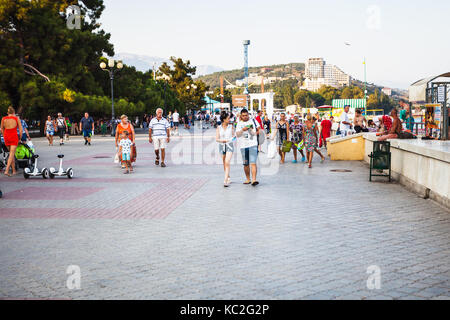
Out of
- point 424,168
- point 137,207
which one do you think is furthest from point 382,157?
point 137,207

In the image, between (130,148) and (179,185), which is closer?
(179,185)

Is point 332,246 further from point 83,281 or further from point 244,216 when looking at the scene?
point 83,281

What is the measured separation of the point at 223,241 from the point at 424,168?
5213 millimetres

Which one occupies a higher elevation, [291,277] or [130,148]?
[130,148]

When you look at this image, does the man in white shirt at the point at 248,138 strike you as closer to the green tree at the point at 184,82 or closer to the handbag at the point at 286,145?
the handbag at the point at 286,145

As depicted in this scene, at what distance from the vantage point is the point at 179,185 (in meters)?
11.1

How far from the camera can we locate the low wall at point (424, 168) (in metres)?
8.07

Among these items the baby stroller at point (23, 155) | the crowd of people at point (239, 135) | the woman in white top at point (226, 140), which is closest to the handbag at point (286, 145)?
the crowd of people at point (239, 135)

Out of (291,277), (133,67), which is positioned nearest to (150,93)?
(133,67)

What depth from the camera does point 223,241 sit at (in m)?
5.98

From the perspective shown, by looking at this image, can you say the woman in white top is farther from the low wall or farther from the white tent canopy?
the white tent canopy
